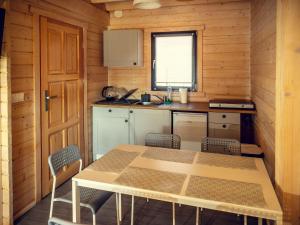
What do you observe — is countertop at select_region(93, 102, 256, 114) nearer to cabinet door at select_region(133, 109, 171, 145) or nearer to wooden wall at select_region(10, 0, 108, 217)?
cabinet door at select_region(133, 109, 171, 145)

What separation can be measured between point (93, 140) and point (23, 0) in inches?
85.0

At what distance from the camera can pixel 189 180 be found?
1.82 meters

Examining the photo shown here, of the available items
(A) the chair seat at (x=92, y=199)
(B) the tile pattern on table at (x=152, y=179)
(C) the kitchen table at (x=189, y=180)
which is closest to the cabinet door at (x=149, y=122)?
(C) the kitchen table at (x=189, y=180)

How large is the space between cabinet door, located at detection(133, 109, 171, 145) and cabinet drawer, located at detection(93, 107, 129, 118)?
0.51 feet

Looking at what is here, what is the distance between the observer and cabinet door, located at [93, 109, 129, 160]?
413cm

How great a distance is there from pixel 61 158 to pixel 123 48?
94.7 inches

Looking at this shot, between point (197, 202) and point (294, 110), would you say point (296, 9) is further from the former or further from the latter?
point (197, 202)

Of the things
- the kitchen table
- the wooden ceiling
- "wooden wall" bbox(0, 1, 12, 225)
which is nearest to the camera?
the kitchen table

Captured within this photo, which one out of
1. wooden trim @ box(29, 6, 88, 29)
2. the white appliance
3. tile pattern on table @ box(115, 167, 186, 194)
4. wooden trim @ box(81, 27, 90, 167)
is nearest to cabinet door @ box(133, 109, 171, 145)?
the white appliance

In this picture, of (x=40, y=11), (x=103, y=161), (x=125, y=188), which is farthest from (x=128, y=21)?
(x=125, y=188)

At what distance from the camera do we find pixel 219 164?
2109 mm

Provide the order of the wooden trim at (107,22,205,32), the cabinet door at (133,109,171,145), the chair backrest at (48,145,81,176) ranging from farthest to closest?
the wooden trim at (107,22,205,32), the cabinet door at (133,109,171,145), the chair backrest at (48,145,81,176)

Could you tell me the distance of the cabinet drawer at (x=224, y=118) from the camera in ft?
12.0

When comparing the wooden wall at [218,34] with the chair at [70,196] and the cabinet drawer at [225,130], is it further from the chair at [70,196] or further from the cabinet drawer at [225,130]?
the chair at [70,196]
